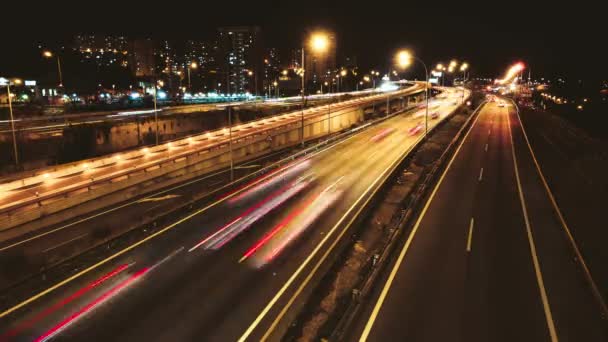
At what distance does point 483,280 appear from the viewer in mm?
17141

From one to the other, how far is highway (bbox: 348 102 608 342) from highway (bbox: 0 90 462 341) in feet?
12.6

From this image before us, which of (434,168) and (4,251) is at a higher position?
(434,168)

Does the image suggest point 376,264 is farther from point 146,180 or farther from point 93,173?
point 93,173

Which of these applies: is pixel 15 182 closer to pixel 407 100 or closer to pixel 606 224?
pixel 606 224

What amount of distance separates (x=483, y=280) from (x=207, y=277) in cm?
1153

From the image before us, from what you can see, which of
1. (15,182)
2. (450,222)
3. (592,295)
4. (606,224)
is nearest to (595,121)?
(606,224)

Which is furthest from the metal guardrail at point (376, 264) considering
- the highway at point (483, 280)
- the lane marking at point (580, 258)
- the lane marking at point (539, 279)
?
the lane marking at point (580, 258)

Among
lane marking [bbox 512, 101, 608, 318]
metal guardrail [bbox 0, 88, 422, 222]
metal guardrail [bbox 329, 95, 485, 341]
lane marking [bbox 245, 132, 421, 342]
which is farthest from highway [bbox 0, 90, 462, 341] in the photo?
lane marking [bbox 512, 101, 608, 318]

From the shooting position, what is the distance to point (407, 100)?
125188 millimetres

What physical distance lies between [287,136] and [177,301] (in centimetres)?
4112

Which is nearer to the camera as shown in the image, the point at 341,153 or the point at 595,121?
the point at 341,153

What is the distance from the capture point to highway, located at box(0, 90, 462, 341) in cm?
1445

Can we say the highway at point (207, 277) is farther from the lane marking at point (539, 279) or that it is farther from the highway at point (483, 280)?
the lane marking at point (539, 279)

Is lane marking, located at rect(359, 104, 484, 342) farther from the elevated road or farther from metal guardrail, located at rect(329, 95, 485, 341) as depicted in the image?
the elevated road
